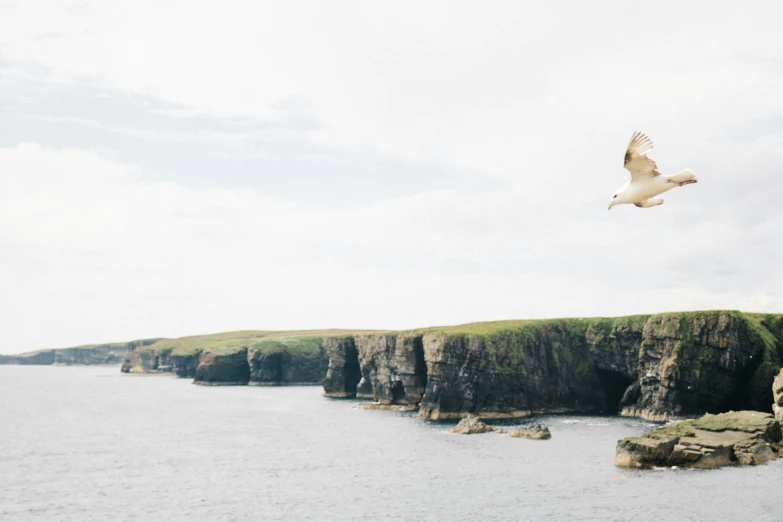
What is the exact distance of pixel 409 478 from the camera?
87125mm

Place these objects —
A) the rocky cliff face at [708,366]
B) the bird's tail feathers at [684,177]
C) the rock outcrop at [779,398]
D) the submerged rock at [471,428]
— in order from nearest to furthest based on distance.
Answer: the bird's tail feathers at [684,177] < the rock outcrop at [779,398] < the submerged rock at [471,428] < the rocky cliff face at [708,366]

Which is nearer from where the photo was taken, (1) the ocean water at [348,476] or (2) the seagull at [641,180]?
(2) the seagull at [641,180]

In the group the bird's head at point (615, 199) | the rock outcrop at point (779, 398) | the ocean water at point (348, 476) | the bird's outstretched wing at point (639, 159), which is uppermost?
the bird's outstretched wing at point (639, 159)

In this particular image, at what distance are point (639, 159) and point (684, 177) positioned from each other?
57.9 inches

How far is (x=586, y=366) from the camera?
158875 mm

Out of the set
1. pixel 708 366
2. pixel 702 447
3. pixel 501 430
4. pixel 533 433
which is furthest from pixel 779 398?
pixel 501 430

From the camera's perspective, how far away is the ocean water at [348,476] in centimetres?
7025

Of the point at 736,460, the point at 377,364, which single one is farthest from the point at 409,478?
the point at 377,364

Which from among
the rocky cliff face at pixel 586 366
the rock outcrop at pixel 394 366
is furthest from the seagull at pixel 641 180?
the rock outcrop at pixel 394 366

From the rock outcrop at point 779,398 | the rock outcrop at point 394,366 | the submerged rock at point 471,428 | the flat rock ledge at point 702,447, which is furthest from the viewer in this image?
the rock outcrop at point 394,366

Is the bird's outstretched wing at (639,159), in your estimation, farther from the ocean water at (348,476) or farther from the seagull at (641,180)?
the ocean water at (348,476)

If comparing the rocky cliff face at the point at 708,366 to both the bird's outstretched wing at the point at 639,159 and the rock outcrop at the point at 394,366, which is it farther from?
the bird's outstretched wing at the point at 639,159

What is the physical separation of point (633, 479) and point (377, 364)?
319 ft

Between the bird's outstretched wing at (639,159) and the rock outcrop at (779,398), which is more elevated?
the bird's outstretched wing at (639,159)
